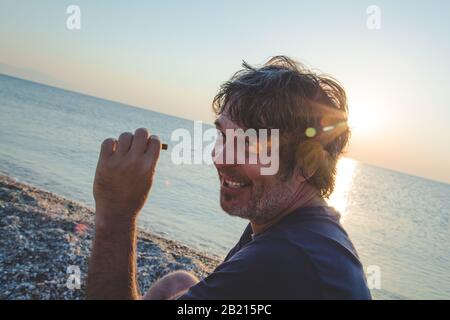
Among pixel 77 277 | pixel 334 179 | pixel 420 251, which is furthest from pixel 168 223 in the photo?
pixel 420 251

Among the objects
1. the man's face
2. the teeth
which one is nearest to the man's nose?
the man's face

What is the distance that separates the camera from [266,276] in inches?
65.4

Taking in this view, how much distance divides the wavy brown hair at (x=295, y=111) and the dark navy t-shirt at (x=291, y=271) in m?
0.71

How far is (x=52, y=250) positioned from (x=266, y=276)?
28.2 ft

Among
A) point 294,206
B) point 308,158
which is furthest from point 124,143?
point 308,158

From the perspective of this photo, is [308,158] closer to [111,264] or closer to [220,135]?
[220,135]

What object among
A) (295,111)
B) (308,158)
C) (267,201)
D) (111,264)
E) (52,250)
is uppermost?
(295,111)

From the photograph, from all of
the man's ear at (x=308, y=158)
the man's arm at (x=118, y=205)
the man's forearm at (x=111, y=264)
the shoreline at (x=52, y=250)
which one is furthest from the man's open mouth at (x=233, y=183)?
the shoreline at (x=52, y=250)

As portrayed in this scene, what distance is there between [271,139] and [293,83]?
409 millimetres

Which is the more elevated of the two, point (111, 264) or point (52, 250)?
point (111, 264)

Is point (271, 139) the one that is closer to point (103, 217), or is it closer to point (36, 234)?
point (103, 217)

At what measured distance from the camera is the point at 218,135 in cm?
255

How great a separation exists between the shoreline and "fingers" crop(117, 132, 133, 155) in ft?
16.9

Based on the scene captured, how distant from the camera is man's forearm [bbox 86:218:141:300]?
6.60ft
